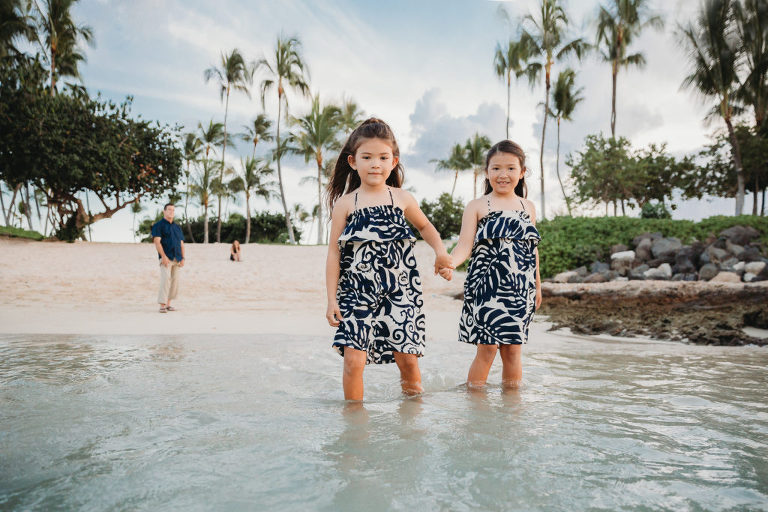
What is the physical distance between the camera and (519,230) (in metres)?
3.27

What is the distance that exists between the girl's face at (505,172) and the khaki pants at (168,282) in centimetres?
Result: 730

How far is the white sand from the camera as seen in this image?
23.4 ft

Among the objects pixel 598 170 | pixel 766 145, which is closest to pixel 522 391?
pixel 598 170

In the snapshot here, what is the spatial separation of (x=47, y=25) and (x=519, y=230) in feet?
95.3

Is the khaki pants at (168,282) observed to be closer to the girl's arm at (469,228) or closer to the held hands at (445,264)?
the girl's arm at (469,228)

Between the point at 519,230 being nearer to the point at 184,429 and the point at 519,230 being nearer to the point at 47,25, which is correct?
the point at 184,429

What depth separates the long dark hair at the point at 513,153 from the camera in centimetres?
337

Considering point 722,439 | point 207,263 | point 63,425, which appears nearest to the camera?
point 722,439

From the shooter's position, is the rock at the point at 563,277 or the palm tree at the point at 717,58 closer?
the rock at the point at 563,277

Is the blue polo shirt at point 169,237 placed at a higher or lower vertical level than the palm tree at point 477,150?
lower

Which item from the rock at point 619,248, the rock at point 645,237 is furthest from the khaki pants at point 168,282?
the rock at point 645,237

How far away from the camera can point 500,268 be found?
10.7 feet

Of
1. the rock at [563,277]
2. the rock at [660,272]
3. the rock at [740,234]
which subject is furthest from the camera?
the rock at [740,234]

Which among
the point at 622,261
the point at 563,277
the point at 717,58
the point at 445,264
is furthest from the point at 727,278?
the point at 717,58
